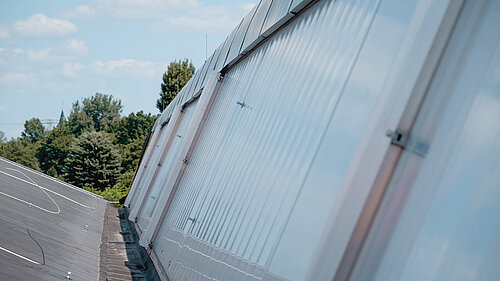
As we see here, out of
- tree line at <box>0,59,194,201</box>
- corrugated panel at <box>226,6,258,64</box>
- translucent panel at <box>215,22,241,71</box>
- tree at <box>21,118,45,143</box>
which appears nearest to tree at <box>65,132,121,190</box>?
tree line at <box>0,59,194,201</box>

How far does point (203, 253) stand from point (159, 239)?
12.8 ft

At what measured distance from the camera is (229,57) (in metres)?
9.22

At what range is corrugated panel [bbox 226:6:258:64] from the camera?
8.38 meters

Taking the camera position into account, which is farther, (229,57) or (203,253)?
(229,57)

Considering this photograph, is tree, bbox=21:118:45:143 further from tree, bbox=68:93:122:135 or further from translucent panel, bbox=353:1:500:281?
translucent panel, bbox=353:1:500:281

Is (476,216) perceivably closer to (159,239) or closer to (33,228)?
(33,228)

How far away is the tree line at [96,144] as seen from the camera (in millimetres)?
69438

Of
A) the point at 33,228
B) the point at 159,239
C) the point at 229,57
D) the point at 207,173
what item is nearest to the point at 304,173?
the point at 207,173

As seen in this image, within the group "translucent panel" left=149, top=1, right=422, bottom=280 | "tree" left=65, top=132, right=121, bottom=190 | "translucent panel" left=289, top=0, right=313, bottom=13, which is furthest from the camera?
"tree" left=65, top=132, right=121, bottom=190

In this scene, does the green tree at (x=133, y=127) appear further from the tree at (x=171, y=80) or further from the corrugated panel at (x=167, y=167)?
the corrugated panel at (x=167, y=167)

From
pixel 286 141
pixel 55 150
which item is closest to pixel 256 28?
pixel 286 141

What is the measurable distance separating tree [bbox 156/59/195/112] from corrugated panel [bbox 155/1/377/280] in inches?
2749

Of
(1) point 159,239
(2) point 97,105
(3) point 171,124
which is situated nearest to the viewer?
(1) point 159,239

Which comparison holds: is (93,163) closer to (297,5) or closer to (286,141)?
(297,5)
